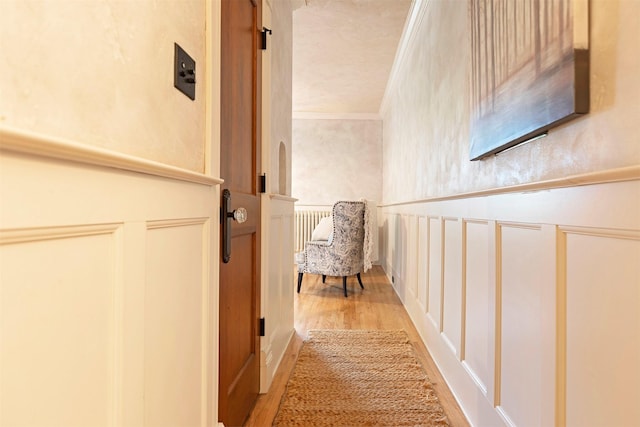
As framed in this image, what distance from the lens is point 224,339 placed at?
1339 millimetres

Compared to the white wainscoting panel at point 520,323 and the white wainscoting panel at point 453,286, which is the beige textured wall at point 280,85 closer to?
the white wainscoting panel at point 453,286

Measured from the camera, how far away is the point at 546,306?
3.36 ft

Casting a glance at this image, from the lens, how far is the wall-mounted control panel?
0.86 m

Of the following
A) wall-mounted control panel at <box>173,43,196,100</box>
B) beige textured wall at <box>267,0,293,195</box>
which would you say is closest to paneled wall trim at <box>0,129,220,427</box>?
wall-mounted control panel at <box>173,43,196,100</box>

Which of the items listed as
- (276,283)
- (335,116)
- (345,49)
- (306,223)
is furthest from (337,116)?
(276,283)

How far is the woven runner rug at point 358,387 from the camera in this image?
5.44 feet

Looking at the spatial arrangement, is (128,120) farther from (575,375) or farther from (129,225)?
(575,375)

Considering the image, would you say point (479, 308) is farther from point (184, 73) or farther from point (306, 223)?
point (306, 223)

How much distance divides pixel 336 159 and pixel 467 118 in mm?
4653

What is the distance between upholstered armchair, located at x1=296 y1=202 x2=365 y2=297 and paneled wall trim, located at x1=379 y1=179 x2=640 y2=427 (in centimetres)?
202

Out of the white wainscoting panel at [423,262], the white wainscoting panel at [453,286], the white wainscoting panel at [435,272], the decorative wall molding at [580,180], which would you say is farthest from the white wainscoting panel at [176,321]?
the white wainscoting panel at [423,262]

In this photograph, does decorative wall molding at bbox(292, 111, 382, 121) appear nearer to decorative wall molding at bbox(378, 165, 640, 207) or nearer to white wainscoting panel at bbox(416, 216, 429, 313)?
white wainscoting panel at bbox(416, 216, 429, 313)

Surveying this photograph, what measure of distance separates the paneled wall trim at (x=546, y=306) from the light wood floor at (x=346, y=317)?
0.81ft

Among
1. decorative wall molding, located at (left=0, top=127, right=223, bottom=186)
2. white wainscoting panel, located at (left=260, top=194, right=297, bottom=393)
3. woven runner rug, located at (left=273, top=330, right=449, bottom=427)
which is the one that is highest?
decorative wall molding, located at (left=0, top=127, right=223, bottom=186)
